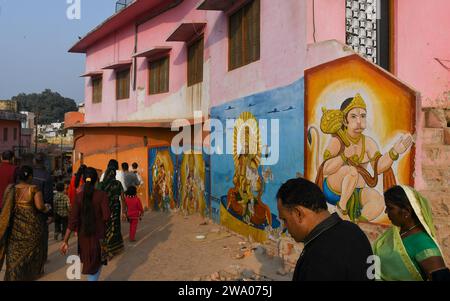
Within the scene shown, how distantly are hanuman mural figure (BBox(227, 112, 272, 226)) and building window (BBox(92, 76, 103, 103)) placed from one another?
12409 millimetres

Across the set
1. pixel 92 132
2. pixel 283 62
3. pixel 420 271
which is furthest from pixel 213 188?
pixel 92 132

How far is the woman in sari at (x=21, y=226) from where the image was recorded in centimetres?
515

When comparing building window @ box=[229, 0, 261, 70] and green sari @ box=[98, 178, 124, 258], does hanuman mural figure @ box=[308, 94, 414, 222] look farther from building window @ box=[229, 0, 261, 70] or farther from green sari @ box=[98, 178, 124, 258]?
green sari @ box=[98, 178, 124, 258]

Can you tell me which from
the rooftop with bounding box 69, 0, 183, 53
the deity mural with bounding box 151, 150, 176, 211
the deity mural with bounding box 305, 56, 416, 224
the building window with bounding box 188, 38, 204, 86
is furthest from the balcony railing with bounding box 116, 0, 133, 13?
the deity mural with bounding box 305, 56, 416, 224

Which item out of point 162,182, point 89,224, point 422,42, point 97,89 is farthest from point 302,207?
point 97,89

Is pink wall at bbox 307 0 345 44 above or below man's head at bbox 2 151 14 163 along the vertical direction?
above

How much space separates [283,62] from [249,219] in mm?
3145

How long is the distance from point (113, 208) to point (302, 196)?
590 centimetres

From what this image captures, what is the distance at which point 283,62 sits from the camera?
6.89m

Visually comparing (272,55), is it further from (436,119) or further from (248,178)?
(436,119)

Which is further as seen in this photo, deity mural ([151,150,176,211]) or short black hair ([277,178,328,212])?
deity mural ([151,150,176,211])

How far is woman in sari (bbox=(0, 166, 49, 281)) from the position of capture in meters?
5.15

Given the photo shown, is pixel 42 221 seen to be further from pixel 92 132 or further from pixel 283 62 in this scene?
pixel 92 132

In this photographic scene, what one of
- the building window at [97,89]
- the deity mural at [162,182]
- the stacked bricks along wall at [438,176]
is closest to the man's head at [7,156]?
the stacked bricks along wall at [438,176]
